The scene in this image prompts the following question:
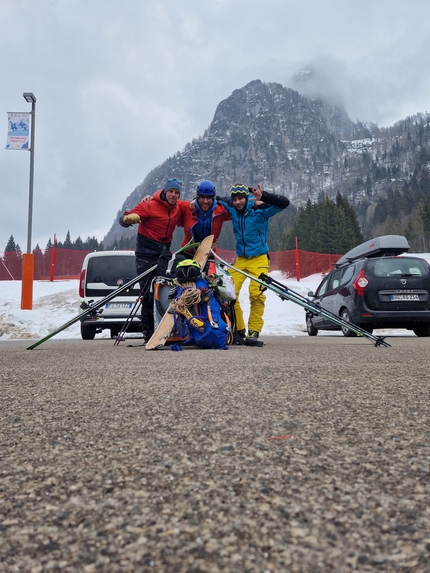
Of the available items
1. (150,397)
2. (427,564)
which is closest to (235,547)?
(427,564)

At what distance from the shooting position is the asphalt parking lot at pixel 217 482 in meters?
0.63

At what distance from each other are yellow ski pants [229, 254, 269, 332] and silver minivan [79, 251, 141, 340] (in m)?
2.77

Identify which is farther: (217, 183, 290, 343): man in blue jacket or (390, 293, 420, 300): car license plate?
(390, 293, 420, 300): car license plate

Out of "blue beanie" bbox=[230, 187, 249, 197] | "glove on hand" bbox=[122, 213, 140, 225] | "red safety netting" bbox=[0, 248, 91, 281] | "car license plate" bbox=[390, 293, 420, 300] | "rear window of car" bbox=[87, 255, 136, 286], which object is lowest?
"car license plate" bbox=[390, 293, 420, 300]

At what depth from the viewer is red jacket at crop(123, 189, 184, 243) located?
5.69 metres

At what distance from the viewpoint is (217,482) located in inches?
34.6

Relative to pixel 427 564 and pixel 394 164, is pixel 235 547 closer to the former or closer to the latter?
pixel 427 564

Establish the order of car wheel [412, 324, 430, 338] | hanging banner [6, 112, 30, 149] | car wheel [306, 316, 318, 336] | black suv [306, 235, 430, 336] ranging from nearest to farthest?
black suv [306, 235, 430, 336]
car wheel [412, 324, 430, 338]
car wheel [306, 316, 318, 336]
hanging banner [6, 112, 30, 149]

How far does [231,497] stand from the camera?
2.65ft

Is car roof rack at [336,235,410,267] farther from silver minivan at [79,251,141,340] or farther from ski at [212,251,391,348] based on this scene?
ski at [212,251,391,348]

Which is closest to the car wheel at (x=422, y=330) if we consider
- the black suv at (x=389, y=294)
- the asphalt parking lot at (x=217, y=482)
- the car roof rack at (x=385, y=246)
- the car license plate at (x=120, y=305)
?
the black suv at (x=389, y=294)

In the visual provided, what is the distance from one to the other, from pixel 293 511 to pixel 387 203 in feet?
358

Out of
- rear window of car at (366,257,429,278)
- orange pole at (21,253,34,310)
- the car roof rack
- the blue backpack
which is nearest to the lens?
the blue backpack

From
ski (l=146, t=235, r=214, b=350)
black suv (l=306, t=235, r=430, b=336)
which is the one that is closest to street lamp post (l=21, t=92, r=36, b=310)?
black suv (l=306, t=235, r=430, b=336)
